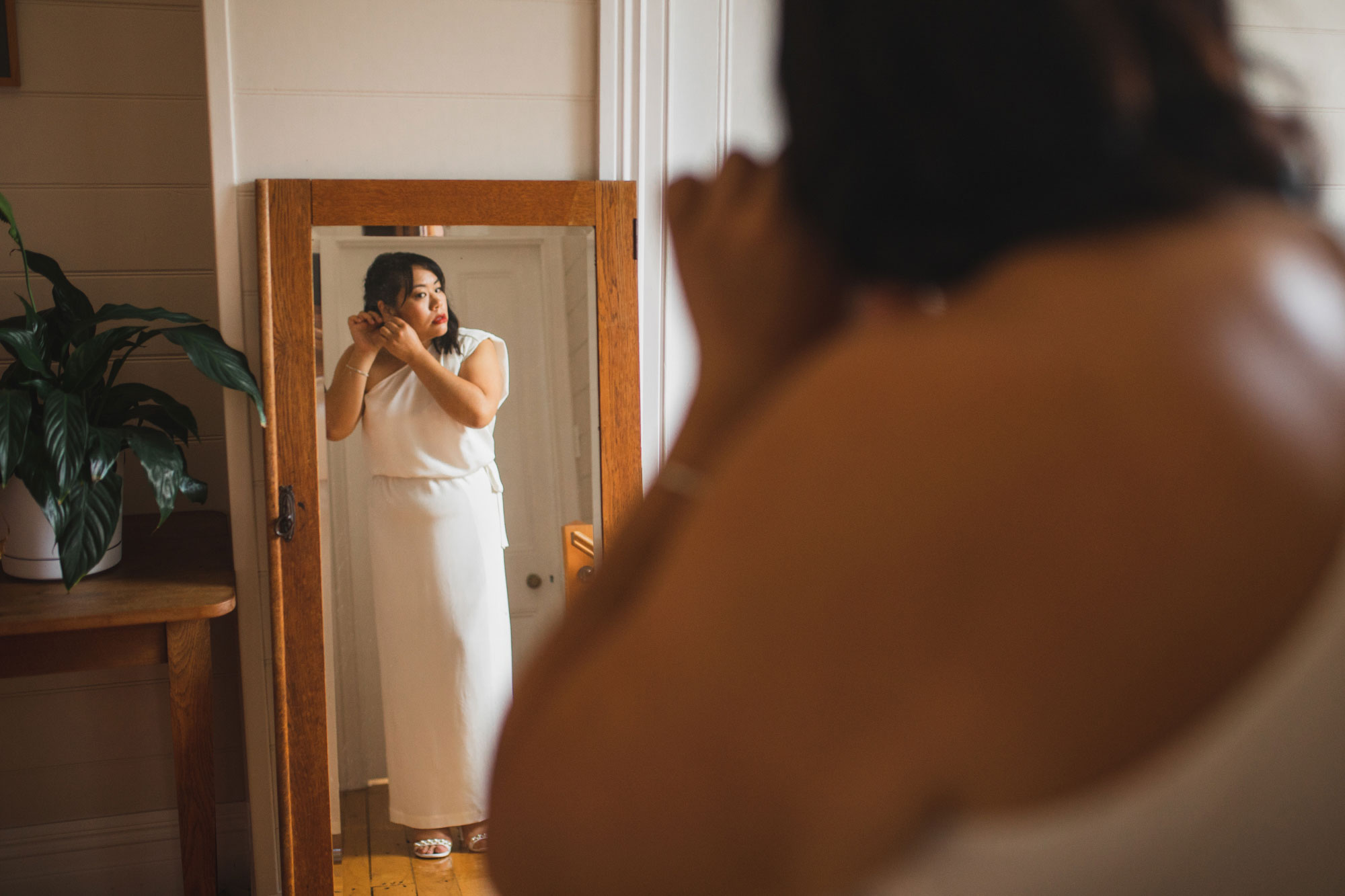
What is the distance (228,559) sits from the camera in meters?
1.86

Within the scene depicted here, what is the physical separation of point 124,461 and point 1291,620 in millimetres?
2257

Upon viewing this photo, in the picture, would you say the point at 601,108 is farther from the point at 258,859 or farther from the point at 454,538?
the point at 258,859

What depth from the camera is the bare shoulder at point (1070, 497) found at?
23 centimetres

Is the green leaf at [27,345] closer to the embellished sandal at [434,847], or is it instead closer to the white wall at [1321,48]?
the embellished sandal at [434,847]

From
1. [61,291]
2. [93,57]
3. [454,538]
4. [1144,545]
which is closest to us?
[1144,545]

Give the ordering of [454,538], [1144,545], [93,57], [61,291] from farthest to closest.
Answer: [93,57] → [454,538] → [61,291] → [1144,545]

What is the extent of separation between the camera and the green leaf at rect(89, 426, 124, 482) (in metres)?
1.54

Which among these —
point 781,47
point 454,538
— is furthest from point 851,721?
point 454,538

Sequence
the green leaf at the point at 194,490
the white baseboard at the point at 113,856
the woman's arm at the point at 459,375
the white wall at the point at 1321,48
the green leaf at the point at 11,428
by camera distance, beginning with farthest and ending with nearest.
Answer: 1. the white wall at the point at 1321,48
2. the white baseboard at the point at 113,856
3. the woman's arm at the point at 459,375
4. the green leaf at the point at 194,490
5. the green leaf at the point at 11,428

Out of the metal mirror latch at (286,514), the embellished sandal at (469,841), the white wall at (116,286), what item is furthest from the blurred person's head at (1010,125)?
the white wall at (116,286)

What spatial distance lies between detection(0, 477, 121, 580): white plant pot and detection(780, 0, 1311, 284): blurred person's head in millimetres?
1748

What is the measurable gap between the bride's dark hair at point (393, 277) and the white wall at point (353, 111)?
0.56ft

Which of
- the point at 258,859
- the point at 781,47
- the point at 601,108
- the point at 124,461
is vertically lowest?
the point at 258,859

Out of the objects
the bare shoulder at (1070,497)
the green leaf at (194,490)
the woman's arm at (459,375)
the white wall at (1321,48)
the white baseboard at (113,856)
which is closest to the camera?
the bare shoulder at (1070,497)
